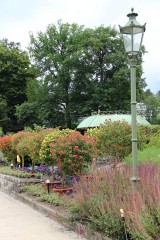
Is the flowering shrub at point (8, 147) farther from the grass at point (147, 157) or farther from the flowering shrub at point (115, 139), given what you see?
the grass at point (147, 157)

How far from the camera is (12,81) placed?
46.1 m

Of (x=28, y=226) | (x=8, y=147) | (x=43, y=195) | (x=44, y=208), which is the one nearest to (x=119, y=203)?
(x=28, y=226)

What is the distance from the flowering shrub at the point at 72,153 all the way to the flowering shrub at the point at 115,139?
3103 mm

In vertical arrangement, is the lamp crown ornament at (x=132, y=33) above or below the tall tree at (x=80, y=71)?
below

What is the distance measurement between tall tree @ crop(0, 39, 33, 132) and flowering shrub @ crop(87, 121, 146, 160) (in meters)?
32.3

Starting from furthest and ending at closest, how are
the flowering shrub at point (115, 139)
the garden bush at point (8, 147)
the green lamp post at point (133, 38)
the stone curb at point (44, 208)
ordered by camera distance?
the garden bush at point (8, 147), the flowering shrub at point (115, 139), the green lamp post at point (133, 38), the stone curb at point (44, 208)

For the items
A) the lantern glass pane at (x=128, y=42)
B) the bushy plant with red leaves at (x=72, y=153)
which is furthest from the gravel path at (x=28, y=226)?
the lantern glass pane at (x=128, y=42)

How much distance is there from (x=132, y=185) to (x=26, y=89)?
4085 cm

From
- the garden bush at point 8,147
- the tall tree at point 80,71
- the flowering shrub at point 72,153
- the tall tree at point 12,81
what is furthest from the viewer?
the tall tree at point 12,81

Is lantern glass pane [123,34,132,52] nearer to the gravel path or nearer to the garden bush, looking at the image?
the gravel path

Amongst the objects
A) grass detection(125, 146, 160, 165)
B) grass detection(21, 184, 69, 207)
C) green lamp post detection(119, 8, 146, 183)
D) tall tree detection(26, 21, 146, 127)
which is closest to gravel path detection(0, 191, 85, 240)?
grass detection(21, 184, 69, 207)

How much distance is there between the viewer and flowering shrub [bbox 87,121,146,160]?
43.3 ft

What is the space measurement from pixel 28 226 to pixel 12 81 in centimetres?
3948

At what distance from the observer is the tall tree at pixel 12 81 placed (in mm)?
45688
